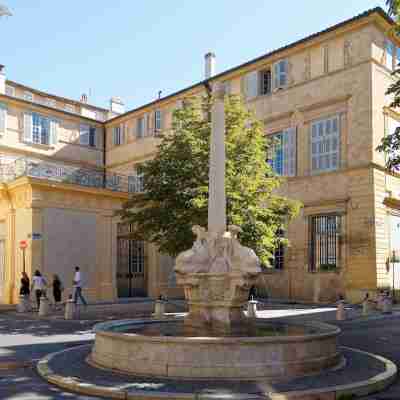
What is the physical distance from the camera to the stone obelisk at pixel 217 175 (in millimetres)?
10109

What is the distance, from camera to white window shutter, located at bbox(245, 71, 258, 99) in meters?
28.2

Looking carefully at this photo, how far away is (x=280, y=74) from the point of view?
27.0 metres

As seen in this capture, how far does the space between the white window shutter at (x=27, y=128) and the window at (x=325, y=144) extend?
Answer: 56.2ft

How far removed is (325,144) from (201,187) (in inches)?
415

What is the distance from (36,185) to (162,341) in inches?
609

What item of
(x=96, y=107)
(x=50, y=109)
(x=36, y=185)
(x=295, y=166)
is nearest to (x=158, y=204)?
(x=36, y=185)

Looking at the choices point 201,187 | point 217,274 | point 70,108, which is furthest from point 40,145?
point 217,274

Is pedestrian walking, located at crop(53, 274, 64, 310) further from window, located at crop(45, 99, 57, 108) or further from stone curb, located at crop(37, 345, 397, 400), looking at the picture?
window, located at crop(45, 99, 57, 108)

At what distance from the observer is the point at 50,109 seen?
33.5 metres

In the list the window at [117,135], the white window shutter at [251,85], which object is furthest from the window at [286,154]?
the window at [117,135]

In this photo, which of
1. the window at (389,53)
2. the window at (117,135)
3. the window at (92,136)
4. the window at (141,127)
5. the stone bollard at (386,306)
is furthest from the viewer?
the window at (92,136)

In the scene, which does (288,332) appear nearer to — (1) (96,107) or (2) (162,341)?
(2) (162,341)

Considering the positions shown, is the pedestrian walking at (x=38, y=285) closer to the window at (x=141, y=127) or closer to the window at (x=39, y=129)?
the window at (x=39, y=129)

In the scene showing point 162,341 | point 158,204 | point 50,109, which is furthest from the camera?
point 50,109
